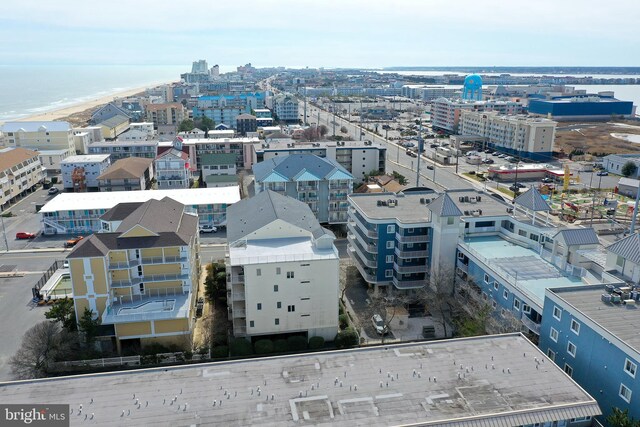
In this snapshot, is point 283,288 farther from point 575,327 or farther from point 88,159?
point 88,159

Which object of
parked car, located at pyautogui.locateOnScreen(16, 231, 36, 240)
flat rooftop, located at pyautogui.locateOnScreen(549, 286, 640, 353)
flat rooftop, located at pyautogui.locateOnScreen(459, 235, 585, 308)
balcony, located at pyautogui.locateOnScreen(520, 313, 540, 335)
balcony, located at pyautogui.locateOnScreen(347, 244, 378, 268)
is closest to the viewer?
flat rooftop, located at pyautogui.locateOnScreen(549, 286, 640, 353)

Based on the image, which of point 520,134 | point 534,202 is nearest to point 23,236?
point 534,202

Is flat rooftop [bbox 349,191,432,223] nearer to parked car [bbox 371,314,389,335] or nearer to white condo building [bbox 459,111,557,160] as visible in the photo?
parked car [bbox 371,314,389,335]

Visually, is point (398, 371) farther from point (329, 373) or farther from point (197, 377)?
point (197, 377)

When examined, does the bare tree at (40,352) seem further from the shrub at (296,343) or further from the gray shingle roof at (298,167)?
the gray shingle roof at (298,167)

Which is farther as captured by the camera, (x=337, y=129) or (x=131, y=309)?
(x=337, y=129)

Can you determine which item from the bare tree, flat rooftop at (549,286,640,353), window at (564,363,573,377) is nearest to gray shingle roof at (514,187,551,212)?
flat rooftop at (549,286,640,353)

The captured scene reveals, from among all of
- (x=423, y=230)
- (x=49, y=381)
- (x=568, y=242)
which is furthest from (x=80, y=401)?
(x=568, y=242)
